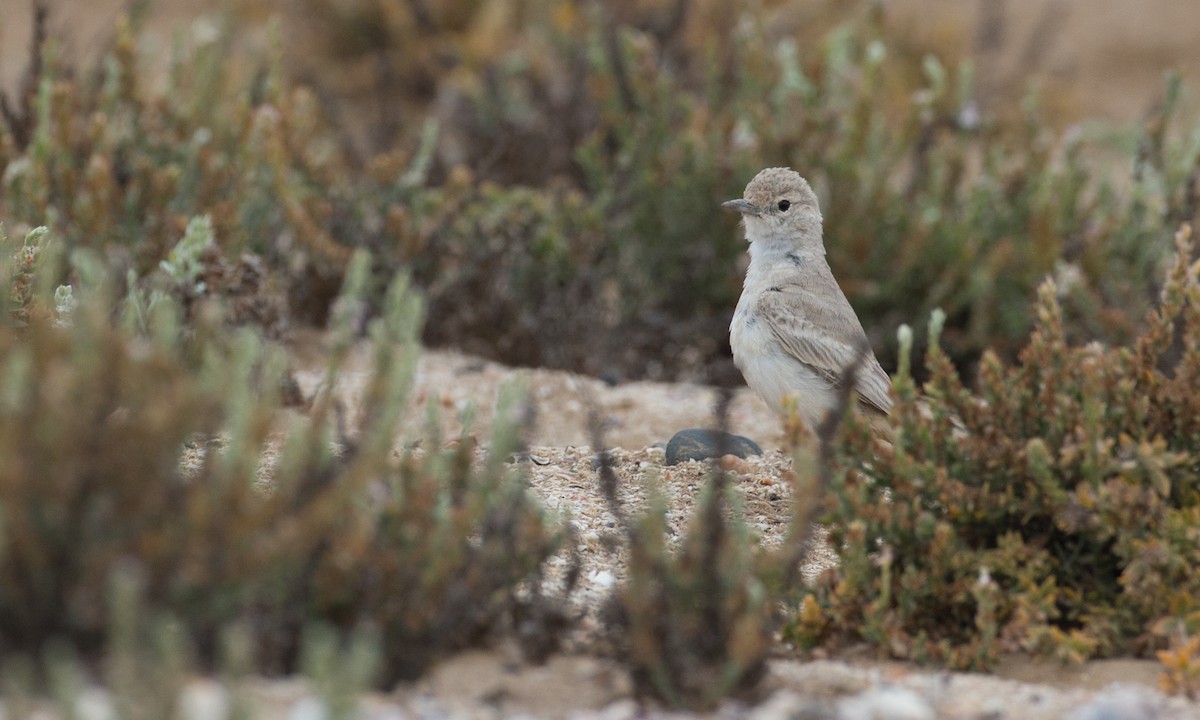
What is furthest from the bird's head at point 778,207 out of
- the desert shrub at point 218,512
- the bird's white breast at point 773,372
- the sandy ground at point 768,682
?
the desert shrub at point 218,512

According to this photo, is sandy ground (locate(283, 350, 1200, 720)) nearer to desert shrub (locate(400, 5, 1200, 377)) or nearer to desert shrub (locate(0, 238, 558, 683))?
desert shrub (locate(0, 238, 558, 683))

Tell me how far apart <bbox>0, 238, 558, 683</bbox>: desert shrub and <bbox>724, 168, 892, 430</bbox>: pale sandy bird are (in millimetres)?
2235

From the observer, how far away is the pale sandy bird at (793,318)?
4.99 metres

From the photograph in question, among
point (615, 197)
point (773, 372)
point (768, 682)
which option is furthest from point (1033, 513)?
point (615, 197)

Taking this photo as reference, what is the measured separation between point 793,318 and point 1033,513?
6.10 feet

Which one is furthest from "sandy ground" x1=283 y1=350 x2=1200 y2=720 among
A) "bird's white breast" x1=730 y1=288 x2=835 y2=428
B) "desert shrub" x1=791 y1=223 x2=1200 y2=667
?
"bird's white breast" x1=730 y1=288 x2=835 y2=428

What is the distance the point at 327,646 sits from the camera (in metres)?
2.14

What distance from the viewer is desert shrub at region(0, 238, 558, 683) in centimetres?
236

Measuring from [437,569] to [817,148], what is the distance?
459 centimetres

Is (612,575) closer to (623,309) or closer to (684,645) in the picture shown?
(684,645)

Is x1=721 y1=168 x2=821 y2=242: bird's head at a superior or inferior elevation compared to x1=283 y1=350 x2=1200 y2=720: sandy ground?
superior

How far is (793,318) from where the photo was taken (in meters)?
5.06

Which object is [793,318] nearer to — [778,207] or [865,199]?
[778,207]

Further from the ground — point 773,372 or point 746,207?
point 746,207
